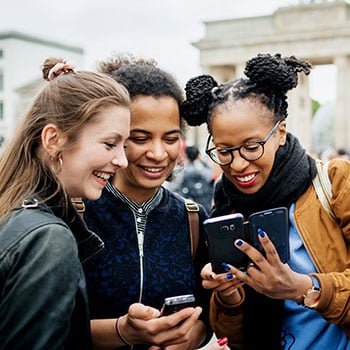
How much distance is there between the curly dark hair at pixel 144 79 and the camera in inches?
115

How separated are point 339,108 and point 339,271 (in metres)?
35.8

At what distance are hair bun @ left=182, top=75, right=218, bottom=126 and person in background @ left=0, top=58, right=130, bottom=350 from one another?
56 centimetres

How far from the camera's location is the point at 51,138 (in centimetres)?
226

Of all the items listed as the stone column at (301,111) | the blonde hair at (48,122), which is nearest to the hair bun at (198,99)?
the blonde hair at (48,122)

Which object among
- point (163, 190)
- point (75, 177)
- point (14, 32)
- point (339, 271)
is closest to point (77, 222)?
point (75, 177)

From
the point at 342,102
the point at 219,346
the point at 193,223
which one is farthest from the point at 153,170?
the point at 342,102

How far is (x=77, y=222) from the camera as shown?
2.25 metres

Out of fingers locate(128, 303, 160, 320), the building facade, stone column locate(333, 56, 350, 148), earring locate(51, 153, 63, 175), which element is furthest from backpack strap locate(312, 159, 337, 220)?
the building facade

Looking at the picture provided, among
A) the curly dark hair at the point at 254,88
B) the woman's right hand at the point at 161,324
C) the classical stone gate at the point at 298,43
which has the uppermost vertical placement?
the classical stone gate at the point at 298,43

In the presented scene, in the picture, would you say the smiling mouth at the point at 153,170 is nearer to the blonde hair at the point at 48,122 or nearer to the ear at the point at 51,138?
the blonde hair at the point at 48,122

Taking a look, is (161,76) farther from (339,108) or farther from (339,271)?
(339,108)

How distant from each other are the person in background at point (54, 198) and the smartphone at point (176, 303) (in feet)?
1.10

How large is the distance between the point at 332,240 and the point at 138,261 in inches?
35.6

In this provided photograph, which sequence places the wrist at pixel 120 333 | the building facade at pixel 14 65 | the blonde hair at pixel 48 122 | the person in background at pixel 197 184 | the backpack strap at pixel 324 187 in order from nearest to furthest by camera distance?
the blonde hair at pixel 48 122
the wrist at pixel 120 333
the backpack strap at pixel 324 187
the person in background at pixel 197 184
the building facade at pixel 14 65
